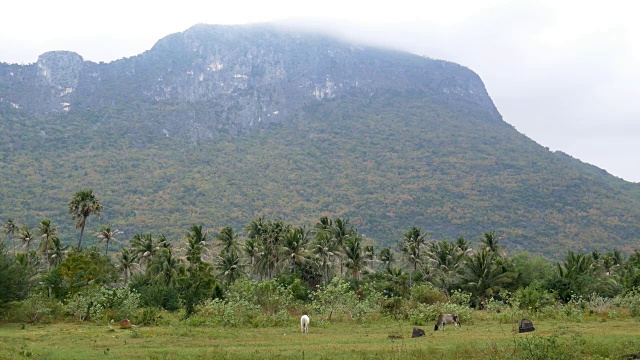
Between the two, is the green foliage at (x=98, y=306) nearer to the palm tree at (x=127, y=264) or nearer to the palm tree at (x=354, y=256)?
the palm tree at (x=127, y=264)

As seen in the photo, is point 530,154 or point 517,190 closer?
point 517,190

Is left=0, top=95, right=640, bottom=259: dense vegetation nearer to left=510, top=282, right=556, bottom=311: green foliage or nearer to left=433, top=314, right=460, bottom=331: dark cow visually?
left=510, top=282, right=556, bottom=311: green foliage

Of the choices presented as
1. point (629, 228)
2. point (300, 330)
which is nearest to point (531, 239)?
point (629, 228)

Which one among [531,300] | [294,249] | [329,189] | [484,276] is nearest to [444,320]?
[531,300]

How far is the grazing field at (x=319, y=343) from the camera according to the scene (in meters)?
18.0

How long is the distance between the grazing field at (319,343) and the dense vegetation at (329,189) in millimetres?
99716

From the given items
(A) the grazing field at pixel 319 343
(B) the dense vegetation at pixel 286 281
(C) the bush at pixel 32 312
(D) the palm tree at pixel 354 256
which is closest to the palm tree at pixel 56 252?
(B) the dense vegetation at pixel 286 281

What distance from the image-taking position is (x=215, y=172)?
587 ft

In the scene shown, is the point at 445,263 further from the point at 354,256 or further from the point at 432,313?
the point at 432,313

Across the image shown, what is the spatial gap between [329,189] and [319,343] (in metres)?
146

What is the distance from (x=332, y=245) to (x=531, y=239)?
8270cm

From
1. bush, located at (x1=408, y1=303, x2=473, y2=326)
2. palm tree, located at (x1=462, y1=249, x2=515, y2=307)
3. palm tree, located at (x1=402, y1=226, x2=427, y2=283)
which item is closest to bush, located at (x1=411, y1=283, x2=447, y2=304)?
bush, located at (x1=408, y1=303, x2=473, y2=326)

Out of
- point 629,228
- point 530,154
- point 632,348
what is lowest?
point 632,348

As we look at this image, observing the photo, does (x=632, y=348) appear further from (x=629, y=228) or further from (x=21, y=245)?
(x=629, y=228)
